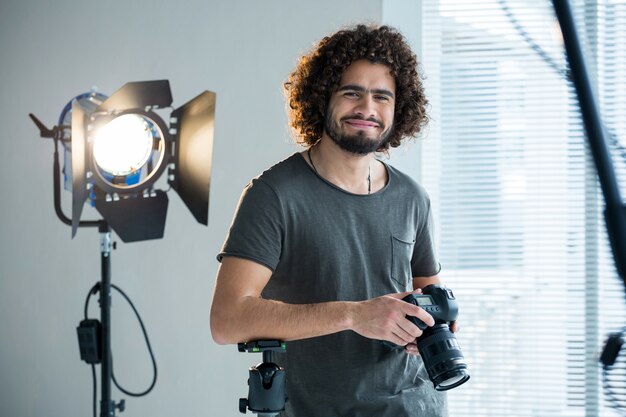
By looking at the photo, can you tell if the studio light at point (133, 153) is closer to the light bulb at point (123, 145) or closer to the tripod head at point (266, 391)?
the light bulb at point (123, 145)

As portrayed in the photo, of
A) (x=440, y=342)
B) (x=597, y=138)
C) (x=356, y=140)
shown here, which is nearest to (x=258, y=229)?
(x=356, y=140)

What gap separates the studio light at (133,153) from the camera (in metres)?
2.02

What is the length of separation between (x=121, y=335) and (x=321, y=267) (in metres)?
1.44

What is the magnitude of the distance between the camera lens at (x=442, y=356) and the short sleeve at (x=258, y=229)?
0.35 meters

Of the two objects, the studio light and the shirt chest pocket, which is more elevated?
the studio light

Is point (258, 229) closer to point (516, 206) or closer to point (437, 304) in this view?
point (437, 304)

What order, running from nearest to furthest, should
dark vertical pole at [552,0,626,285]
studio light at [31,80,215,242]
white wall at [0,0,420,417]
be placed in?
dark vertical pole at [552,0,626,285], studio light at [31,80,215,242], white wall at [0,0,420,417]

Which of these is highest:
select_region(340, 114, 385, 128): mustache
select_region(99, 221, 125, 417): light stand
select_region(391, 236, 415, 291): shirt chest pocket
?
select_region(340, 114, 385, 128): mustache

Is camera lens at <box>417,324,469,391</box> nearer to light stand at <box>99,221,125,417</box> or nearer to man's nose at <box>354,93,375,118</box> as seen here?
man's nose at <box>354,93,375,118</box>

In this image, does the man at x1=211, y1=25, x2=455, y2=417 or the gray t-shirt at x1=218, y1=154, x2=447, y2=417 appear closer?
the man at x1=211, y1=25, x2=455, y2=417

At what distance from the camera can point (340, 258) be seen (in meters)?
1.50

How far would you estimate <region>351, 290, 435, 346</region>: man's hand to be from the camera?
1.30m

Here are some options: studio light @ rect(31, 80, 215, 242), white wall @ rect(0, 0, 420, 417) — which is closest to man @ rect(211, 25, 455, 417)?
studio light @ rect(31, 80, 215, 242)

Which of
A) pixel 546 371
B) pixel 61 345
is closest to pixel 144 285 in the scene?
pixel 61 345
